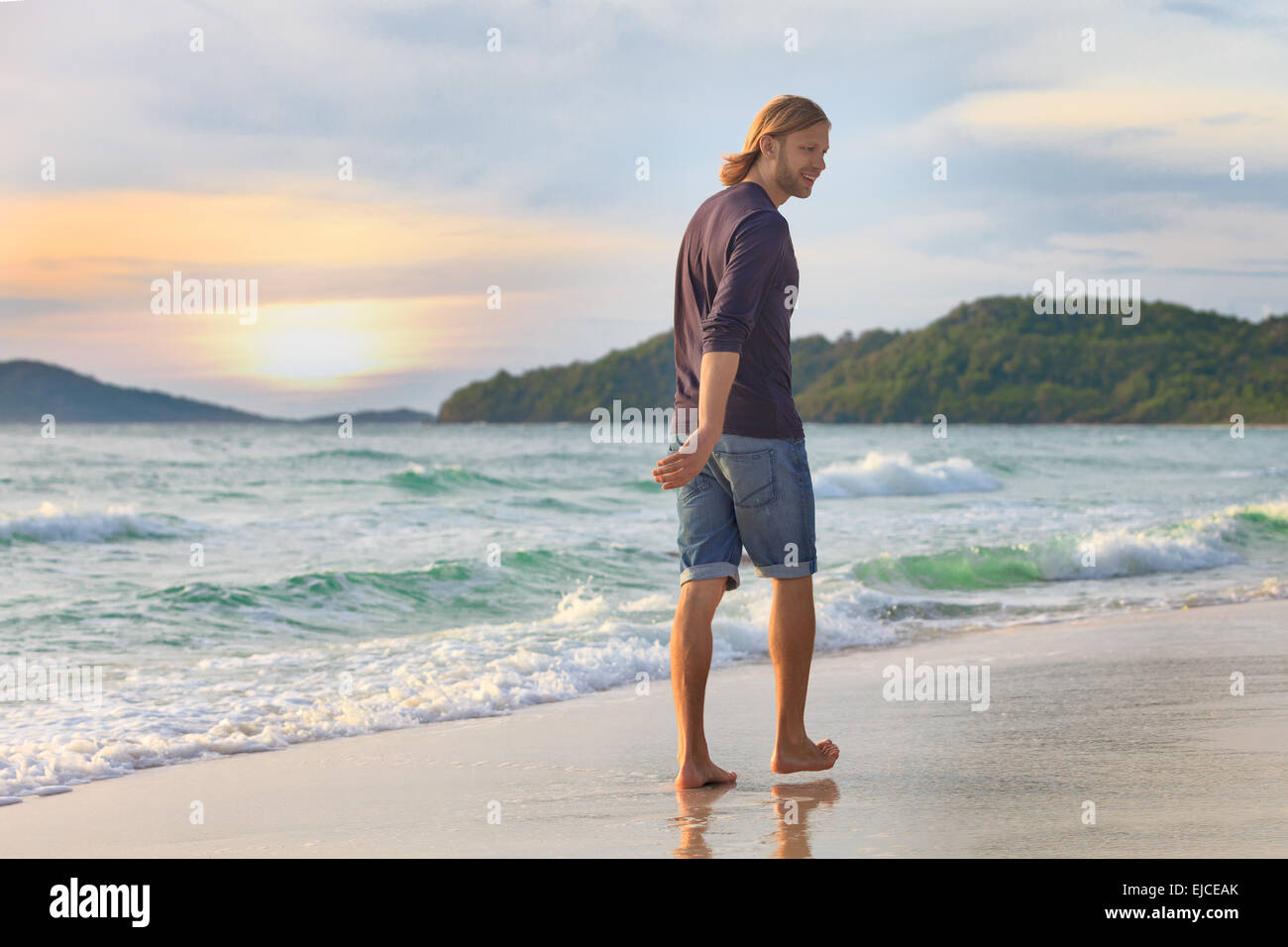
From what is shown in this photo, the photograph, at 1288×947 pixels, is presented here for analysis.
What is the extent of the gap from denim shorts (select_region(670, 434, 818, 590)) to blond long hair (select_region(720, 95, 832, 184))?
878 mm

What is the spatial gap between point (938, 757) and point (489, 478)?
20459 millimetres

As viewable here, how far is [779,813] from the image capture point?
10.1 ft

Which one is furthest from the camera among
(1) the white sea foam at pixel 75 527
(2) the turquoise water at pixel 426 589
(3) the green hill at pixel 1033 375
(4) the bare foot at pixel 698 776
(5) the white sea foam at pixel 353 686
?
(3) the green hill at pixel 1033 375

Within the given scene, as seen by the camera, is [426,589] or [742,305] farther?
[426,589]

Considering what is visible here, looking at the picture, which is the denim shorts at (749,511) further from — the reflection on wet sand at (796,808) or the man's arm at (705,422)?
the reflection on wet sand at (796,808)

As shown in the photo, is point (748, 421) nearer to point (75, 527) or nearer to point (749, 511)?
point (749, 511)

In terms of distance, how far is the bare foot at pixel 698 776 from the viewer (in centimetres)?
344

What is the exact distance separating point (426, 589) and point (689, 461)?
6.70 m

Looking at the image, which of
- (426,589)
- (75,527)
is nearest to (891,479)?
(75,527)

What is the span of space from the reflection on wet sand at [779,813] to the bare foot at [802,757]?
0.07 meters

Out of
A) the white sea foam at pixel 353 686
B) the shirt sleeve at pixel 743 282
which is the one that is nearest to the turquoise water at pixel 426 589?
the white sea foam at pixel 353 686
